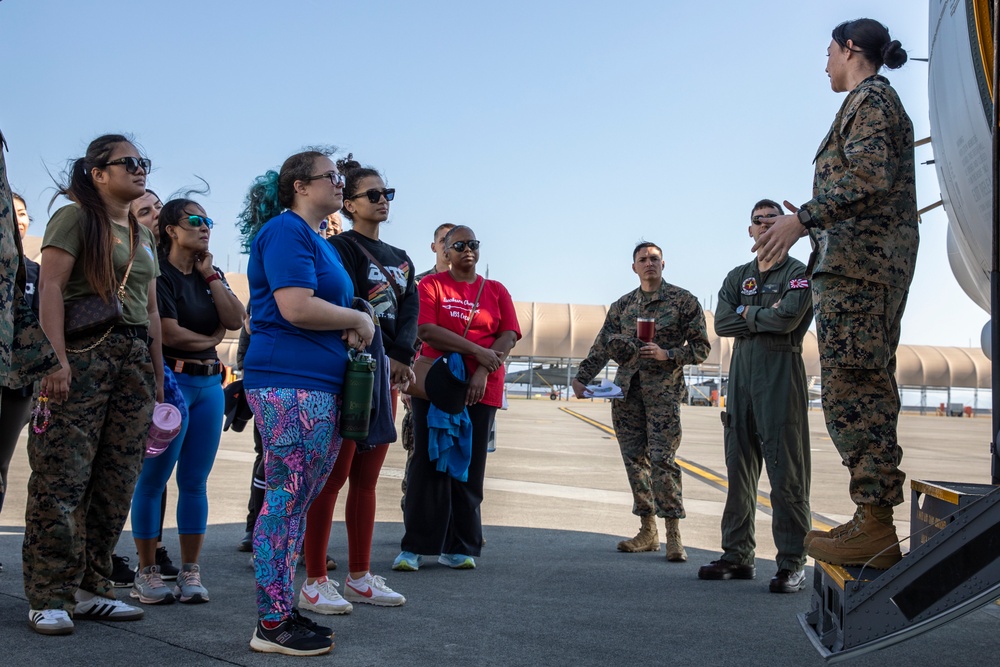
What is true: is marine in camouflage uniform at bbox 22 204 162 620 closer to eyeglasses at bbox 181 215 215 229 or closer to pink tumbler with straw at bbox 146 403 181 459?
pink tumbler with straw at bbox 146 403 181 459

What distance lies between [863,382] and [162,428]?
2912 mm

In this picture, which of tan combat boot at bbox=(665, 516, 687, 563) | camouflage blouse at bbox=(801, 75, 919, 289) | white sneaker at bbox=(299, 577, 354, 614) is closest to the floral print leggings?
white sneaker at bbox=(299, 577, 354, 614)

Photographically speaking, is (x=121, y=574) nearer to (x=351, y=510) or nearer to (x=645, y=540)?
(x=351, y=510)

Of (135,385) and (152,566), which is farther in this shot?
(152,566)

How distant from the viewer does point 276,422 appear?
11.1ft

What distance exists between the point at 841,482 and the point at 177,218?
7.97 meters

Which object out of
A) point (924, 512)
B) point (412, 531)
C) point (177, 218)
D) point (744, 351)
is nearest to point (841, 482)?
point (744, 351)

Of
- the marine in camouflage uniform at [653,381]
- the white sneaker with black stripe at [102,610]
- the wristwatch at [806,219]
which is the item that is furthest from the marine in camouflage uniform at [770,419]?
the white sneaker with black stripe at [102,610]

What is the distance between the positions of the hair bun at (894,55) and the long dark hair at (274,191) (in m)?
2.23

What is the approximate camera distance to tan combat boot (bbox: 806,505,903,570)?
315 cm

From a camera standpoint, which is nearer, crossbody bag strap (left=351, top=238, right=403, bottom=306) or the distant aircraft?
the distant aircraft

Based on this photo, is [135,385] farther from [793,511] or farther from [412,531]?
[793,511]

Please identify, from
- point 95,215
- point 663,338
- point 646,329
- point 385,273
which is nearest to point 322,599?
point 385,273

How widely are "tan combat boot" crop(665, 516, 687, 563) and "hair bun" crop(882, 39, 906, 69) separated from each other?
3161 millimetres
